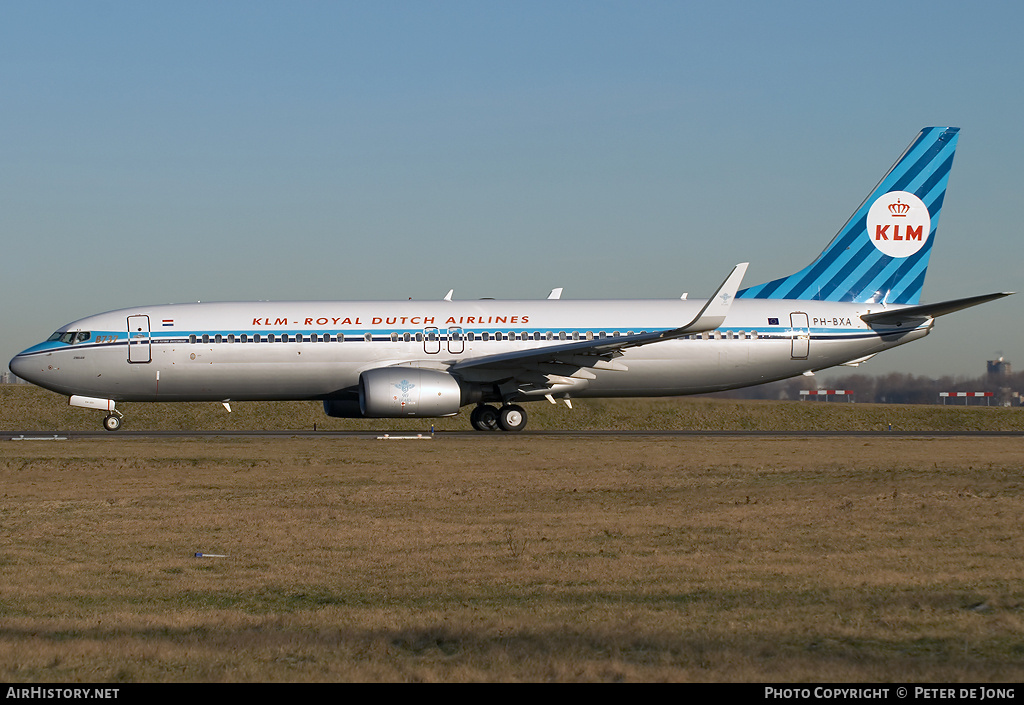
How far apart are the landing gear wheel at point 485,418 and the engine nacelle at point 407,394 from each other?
3041 mm

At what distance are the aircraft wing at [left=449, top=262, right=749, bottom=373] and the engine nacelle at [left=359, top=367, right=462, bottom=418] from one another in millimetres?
1630

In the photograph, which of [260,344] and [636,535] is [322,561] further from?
[260,344]

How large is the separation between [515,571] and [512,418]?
844 inches

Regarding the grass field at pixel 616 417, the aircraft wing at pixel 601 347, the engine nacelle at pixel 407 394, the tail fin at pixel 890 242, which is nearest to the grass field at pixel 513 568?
the engine nacelle at pixel 407 394

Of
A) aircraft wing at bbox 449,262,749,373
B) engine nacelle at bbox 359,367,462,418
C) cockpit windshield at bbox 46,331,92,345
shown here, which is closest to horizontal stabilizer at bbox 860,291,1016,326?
aircraft wing at bbox 449,262,749,373

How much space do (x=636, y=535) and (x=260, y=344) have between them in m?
21.0

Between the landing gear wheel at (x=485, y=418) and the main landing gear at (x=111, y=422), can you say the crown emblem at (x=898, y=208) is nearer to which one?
the landing gear wheel at (x=485, y=418)

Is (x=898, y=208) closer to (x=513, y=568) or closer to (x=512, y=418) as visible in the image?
(x=512, y=418)

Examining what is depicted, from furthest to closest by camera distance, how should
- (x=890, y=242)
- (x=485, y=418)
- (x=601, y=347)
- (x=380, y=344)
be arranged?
(x=890, y=242), (x=485, y=418), (x=380, y=344), (x=601, y=347)

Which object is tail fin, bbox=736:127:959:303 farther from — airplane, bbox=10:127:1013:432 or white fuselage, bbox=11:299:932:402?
white fuselage, bbox=11:299:932:402

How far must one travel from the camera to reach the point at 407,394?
98.1ft

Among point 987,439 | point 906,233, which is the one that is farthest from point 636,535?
point 906,233

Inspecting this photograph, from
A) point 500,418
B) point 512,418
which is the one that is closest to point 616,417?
point 500,418
